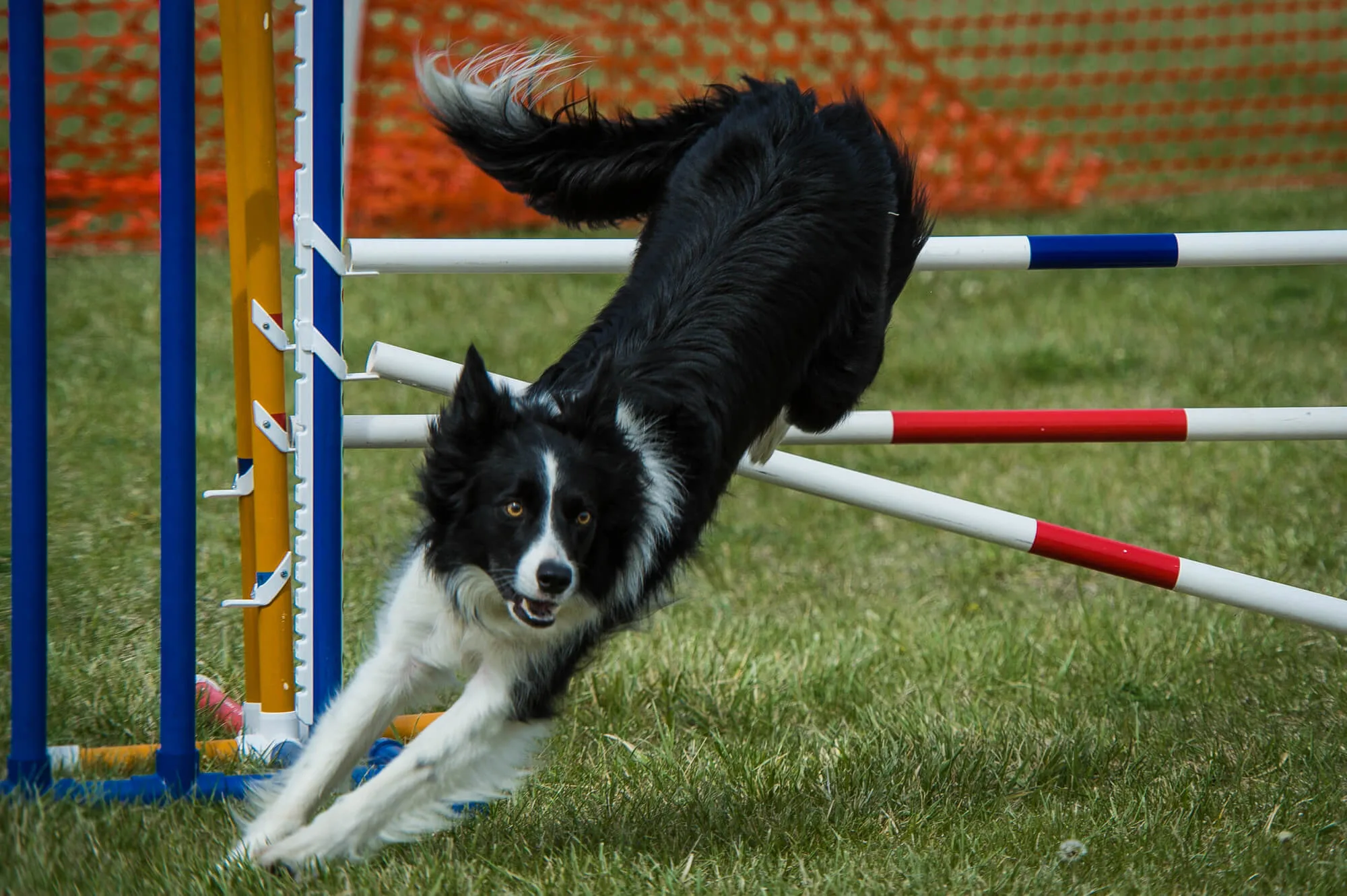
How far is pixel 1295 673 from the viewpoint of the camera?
4086 mm

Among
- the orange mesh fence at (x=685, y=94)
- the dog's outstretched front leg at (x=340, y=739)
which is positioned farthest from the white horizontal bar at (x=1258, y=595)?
the orange mesh fence at (x=685, y=94)

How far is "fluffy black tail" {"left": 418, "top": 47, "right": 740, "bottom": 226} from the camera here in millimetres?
3566

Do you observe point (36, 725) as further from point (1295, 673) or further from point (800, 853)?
point (1295, 673)

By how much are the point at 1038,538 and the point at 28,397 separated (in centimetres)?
231

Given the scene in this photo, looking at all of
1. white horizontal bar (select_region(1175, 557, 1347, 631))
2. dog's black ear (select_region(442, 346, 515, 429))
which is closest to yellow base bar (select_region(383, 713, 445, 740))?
dog's black ear (select_region(442, 346, 515, 429))

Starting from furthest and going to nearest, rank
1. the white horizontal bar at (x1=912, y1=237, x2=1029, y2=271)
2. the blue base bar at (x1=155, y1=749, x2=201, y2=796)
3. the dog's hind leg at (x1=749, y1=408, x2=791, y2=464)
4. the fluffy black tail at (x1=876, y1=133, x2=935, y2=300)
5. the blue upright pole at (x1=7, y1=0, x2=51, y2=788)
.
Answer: the fluffy black tail at (x1=876, y1=133, x2=935, y2=300) → the dog's hind leg at (x1=749, y1=408, x2=791, y2=464) → the white horizontal bar at (x1=912, y1=237, x2=1029, y2=271) → the blue base bar at (x1=155, y1=749, x2=201, y2=796) → the blue upright pole at (x1=7, y1=0, x2=51, y2=788)

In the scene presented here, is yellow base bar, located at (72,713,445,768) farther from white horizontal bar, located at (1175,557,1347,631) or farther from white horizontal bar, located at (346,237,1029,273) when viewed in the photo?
white horizontal bar, located at (1175,557,1347,631)

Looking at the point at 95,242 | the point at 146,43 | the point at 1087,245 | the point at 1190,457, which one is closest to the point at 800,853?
the point at 1087,245

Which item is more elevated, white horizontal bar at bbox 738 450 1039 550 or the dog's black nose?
the dog's black nose

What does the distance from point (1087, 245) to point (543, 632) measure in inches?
65.0

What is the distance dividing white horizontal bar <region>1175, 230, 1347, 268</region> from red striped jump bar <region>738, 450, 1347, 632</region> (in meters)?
0.73

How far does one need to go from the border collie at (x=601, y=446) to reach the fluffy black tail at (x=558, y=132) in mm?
17

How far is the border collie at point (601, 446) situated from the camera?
265 cm

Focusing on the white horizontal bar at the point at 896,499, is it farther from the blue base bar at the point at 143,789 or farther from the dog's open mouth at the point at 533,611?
the blue base bar at the point at 143,789
